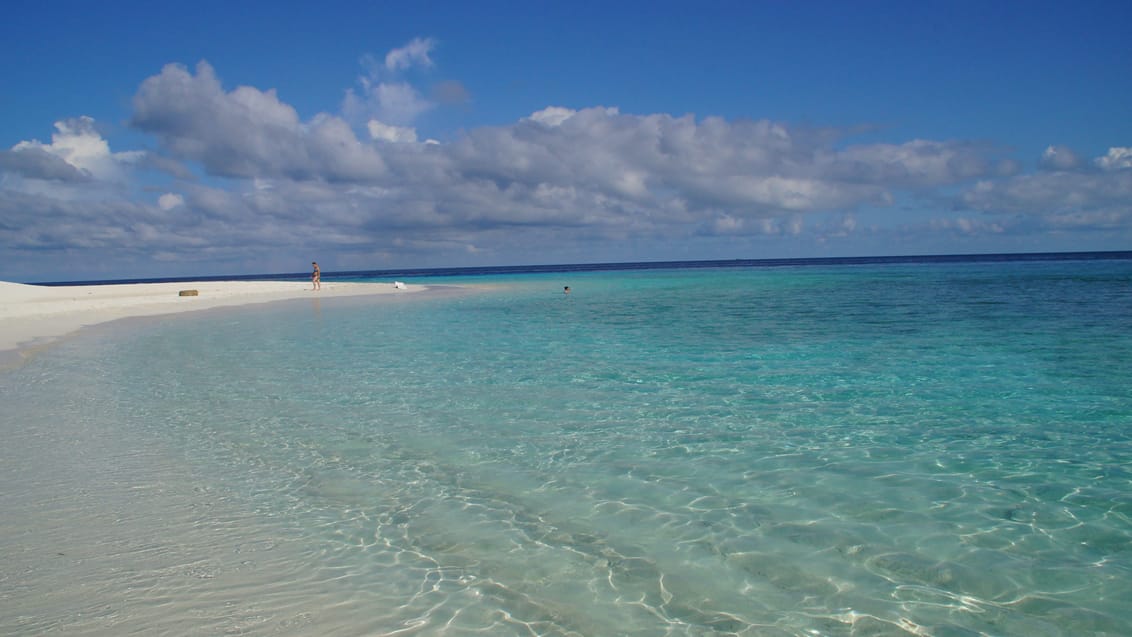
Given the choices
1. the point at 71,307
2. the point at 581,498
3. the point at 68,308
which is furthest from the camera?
the point at 71,307

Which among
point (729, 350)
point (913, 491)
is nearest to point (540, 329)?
point (729, 350)

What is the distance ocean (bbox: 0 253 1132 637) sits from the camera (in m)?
4.61

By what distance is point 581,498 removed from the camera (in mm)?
6770

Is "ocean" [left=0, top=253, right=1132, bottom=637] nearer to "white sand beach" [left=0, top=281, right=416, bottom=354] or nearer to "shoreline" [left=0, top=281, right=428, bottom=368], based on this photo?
"shoreline" [left=0, top=281, right=428, bottom=368]

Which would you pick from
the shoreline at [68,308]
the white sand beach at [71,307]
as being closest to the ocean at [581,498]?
the shoreline at [68,308]

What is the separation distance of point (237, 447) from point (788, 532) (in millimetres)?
7086

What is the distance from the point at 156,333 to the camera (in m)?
23.9

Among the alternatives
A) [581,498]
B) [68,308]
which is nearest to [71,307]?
[68,308]

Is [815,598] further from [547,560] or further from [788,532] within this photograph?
[547,560]

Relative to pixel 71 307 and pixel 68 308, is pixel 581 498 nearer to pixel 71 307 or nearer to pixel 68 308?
pixel 68 308

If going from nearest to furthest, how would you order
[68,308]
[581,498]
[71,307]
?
[581,498], [68,308], [71,307]

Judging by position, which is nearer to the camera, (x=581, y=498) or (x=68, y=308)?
(x=581, y=498)

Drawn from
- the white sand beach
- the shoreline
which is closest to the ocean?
the shoreline

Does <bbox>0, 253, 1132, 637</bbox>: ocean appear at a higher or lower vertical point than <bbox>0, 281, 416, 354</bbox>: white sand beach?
lower
